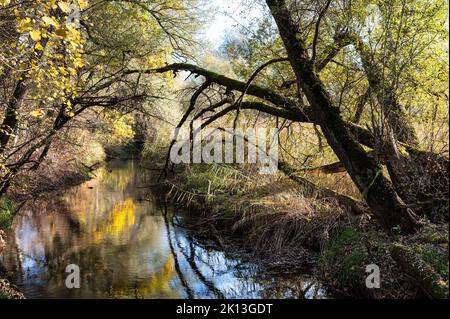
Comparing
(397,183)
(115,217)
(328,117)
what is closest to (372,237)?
(397,183)

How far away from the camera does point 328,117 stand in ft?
23.4

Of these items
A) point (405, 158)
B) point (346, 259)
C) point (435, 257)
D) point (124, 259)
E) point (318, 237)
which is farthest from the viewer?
point (124, 259)

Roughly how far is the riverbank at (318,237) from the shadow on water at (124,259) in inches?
Result: 22.9

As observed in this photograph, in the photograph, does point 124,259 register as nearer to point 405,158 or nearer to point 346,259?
point 346,259

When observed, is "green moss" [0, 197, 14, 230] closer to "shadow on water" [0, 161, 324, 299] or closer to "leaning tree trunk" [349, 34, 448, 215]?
"shadow on water" [0, 161, 324, 299]

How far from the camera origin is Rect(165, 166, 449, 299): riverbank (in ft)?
18.1

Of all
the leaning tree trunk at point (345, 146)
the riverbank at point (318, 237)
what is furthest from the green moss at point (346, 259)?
the leaning tree trunk at point (345, 146)

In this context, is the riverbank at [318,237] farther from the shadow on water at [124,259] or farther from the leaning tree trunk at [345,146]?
the shadow on water at [124,259]

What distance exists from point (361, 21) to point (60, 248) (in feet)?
25.3

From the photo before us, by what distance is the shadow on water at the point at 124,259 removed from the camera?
7105 mm

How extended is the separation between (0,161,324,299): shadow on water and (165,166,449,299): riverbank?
0.58 m

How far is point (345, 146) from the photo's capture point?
22.8 ft

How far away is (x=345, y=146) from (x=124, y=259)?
4.86m

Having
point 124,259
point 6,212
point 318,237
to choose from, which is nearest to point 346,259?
point 318,237
